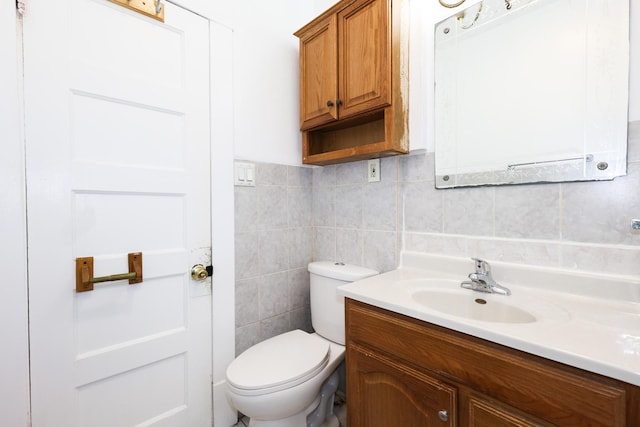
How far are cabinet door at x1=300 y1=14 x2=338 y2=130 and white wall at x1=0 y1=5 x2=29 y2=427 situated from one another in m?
1.11

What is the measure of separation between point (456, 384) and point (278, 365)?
2.23ft

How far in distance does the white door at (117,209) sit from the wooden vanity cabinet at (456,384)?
2.54 ft

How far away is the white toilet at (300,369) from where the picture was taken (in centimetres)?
105

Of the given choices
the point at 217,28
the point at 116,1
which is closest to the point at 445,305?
the point at 217,28

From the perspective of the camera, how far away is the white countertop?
59 centimetres

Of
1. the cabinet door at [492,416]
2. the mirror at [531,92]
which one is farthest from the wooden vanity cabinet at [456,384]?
the mirror at [531,92]

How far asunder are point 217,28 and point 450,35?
1058 millimetres

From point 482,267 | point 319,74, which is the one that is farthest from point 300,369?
point 319,74

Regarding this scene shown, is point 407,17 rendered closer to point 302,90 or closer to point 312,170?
point 302,90

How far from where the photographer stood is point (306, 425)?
1.25 m

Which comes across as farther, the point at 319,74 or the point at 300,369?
the point at 319,74

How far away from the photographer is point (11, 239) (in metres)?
0.91

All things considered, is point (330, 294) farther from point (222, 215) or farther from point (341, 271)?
point (222, 215)

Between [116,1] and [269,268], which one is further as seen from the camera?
[269,268]
